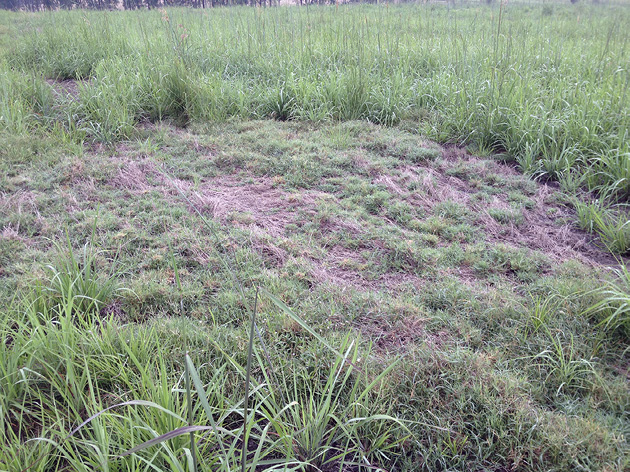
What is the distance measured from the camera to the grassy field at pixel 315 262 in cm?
154

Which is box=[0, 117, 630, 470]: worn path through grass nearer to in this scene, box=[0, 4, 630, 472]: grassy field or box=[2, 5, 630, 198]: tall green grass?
box=[0, 4, 630, 472]: grassy field

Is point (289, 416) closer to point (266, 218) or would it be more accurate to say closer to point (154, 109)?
point (266, 218)

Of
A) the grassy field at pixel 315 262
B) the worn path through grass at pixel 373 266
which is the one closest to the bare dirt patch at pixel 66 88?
the grassy field at pixel 315 262

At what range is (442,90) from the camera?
4500 millimetres

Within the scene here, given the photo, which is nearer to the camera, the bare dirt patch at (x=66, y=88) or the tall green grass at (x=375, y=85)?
the tall green grass at (x=375, y=85)

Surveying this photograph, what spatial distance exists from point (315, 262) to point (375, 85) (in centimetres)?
289

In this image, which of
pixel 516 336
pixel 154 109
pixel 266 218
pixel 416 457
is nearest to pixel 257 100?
pixel 154 109

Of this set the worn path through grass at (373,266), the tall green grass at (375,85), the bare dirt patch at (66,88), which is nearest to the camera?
the worn path through grass at (373,266)

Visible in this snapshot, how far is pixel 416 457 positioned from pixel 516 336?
2.76ft

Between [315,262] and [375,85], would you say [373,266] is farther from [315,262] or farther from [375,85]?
[375,85]

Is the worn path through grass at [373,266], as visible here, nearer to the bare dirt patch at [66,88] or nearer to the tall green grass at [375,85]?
the tall green grass at [375,85]

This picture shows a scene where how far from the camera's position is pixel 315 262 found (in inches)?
101

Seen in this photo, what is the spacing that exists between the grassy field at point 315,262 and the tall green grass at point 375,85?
0.04m

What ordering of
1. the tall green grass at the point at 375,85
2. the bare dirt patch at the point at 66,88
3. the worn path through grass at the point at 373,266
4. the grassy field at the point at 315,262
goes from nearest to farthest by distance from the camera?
the grassy field at the point at 315,262 → the worn path through grass at the point at 373,266 → the tall green grass at the point at 375,85 → the bare dirt patch at the point at 66,88
